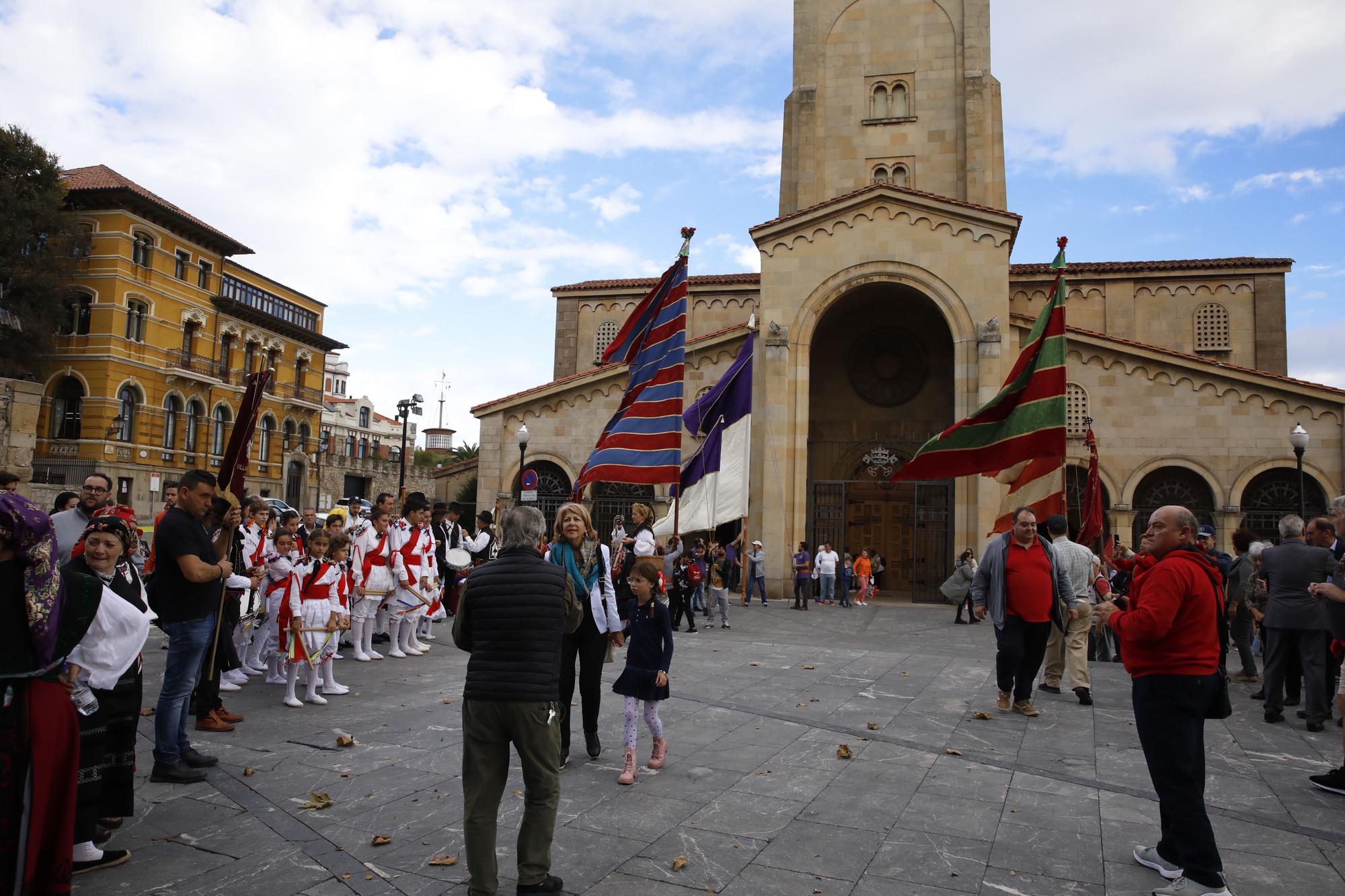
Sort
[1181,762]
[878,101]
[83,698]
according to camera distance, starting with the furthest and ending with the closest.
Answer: [878,101] → [1181,762] → [83,698]

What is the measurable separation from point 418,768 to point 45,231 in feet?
133

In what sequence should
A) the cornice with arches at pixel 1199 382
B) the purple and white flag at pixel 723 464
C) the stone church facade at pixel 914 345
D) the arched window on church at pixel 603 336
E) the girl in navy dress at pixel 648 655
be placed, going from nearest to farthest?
the girl in navy dress at pixel 648 655, the purple and white flag at pixel 723 464, the cornice with arches at pixel 1199 382, the stone church facade at pixel 914 345, the arched window on church at pixel 603 336

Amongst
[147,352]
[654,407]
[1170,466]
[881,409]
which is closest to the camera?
[654,407]

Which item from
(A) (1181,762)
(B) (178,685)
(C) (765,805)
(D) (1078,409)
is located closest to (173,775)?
(B) (178,685)

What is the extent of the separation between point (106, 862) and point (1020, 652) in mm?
7578

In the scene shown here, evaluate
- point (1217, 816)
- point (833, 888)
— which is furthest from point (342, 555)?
point (1217, 816)

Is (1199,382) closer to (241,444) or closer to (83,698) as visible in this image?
(241,444)

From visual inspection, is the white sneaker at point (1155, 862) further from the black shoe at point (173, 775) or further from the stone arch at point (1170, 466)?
the stone arch at point (1170, 466)

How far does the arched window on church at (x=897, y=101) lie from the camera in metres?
29.5

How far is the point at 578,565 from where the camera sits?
644cm

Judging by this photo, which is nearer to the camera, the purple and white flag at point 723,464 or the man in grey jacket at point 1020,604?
the man in grey jacket at point 1020,604

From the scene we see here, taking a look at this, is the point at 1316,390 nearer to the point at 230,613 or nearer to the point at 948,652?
the point at 948,652

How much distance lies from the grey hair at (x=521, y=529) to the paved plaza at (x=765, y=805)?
1699 mm

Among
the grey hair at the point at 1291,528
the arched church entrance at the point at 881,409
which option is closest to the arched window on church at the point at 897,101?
the arched church entrance at the point at 881,409
